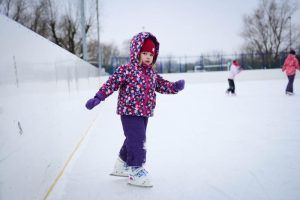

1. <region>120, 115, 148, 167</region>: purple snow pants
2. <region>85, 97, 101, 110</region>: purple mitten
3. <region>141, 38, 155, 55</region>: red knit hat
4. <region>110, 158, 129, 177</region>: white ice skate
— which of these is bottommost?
<region>110, 158, 129, 177</region>: white ice skate

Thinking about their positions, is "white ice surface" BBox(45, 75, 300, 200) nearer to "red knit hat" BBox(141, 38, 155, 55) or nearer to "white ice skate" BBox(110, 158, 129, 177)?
"white ice skate" BBox(110, 158, 129, 177)

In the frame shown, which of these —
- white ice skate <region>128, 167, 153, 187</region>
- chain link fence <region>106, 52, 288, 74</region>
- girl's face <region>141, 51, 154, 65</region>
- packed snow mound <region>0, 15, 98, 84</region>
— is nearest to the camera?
packed snow mound <region>0, 15, 98, 84</region>

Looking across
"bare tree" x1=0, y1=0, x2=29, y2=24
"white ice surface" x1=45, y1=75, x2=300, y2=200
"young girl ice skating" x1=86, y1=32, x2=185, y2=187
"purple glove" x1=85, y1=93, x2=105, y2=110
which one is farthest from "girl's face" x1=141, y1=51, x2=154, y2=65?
"bare tree" x1=0, y1=0, x2=29, y2=24

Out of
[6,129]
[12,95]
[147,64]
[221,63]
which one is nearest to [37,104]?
[12,95]

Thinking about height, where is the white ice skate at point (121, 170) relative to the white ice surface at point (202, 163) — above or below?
above

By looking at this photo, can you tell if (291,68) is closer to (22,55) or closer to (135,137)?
(135,137)

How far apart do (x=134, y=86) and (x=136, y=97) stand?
0.28 feet

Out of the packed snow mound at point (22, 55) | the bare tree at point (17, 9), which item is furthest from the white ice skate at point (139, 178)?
the bare tree at point (17, 9)

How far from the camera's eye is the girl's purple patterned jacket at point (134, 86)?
2.15 metres

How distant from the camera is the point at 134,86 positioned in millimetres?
2166

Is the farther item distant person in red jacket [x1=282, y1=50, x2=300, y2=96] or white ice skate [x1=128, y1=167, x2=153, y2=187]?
distant person in red jacket [x1=282, y1=50, x2=300, y2=96]

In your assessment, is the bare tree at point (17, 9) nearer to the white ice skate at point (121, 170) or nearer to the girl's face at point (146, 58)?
the girl's face at point (146, 58)

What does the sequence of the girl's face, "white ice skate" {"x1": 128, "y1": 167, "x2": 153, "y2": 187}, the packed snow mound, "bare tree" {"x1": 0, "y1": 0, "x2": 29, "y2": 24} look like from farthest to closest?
"bare tree" {"x1": 0, "y1": 0, "x2": 29, "y2": 24} → the girl's face → "white ice skate" {"x1": 128, "y1": 167, "x2": 153, "y2": 187} → the packed snow mound

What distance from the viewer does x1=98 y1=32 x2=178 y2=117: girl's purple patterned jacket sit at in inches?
84.7
